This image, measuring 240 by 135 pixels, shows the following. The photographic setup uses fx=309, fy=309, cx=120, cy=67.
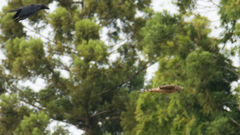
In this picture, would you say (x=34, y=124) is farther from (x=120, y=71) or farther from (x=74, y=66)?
(x=120, y=71)

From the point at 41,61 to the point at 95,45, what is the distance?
196cm

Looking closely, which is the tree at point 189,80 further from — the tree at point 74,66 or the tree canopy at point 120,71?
the tree at point 74,66

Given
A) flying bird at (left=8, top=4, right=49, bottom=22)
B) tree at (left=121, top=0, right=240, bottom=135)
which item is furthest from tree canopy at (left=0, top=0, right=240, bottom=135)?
flying bird at (left=8, top=4, right=49, bottom=22)

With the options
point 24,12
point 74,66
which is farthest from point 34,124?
point 24,12

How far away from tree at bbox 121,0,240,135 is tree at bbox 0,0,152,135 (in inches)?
74.7

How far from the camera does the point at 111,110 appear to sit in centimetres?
1146

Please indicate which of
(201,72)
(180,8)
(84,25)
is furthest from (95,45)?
Result: (201,72)

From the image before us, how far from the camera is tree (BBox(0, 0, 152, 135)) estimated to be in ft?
32.2

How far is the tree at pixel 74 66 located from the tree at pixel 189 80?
6.22 ft

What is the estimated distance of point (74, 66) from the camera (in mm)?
9477

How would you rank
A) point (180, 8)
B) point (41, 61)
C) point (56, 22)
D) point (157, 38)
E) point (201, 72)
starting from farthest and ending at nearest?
point (56, 22)
point (41, 61)
point (180, 8)
point (157, 38)
point (201, 72)

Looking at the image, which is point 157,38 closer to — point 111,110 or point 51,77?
point 111,110

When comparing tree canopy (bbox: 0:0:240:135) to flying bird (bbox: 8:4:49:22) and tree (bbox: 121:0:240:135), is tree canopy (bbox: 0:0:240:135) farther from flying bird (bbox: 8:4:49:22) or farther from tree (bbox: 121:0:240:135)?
flying bird (bbox: 8:4:49:22)

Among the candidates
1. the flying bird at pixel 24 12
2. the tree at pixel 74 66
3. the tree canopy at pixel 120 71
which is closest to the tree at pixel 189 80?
the tree canopy at pixel 120 71
